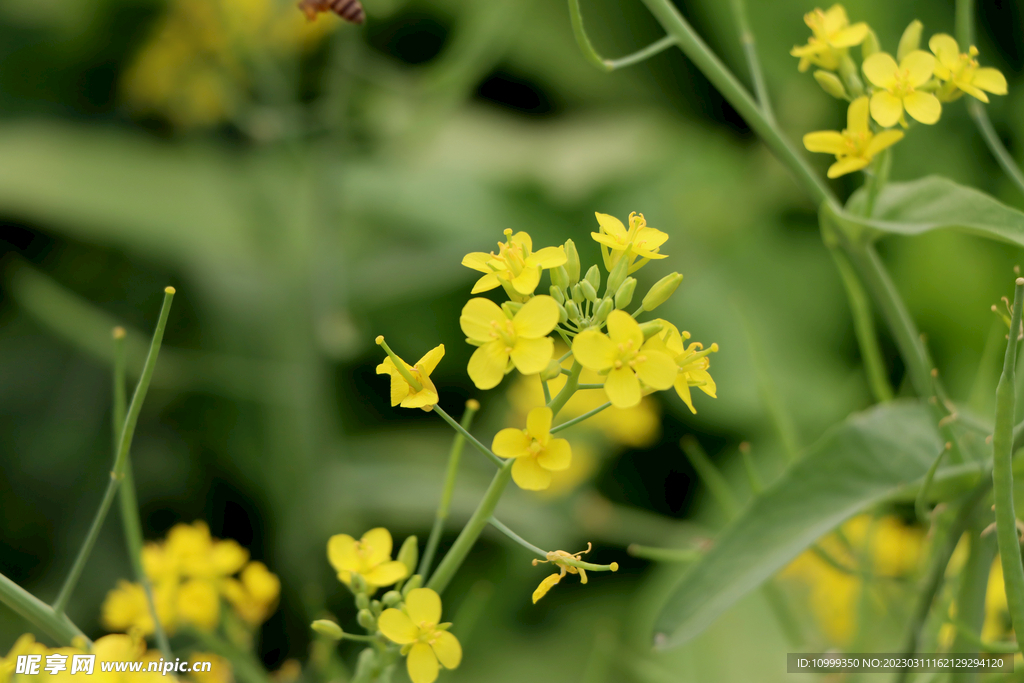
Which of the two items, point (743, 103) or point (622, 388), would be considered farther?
point (743, 103)

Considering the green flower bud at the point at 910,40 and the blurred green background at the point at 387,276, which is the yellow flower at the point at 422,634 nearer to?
the green flower bud at the point at 910,40

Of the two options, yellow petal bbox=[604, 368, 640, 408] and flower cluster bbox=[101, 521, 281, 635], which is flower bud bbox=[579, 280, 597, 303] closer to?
yellow petal bbox=[604, 368, 640, 408]

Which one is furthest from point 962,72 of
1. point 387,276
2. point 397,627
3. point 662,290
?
point 387,276

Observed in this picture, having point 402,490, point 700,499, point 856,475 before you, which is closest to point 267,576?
point 856,475

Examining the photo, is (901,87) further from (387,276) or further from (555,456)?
(387,276)

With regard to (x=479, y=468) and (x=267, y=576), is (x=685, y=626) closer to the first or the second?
(x=267, y=576)

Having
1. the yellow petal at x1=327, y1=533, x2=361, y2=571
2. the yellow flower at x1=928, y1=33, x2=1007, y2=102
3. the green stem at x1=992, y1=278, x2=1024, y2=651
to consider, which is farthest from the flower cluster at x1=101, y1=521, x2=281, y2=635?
the yellow flower at x1=928, y1=33, x2=1007, y2=102
